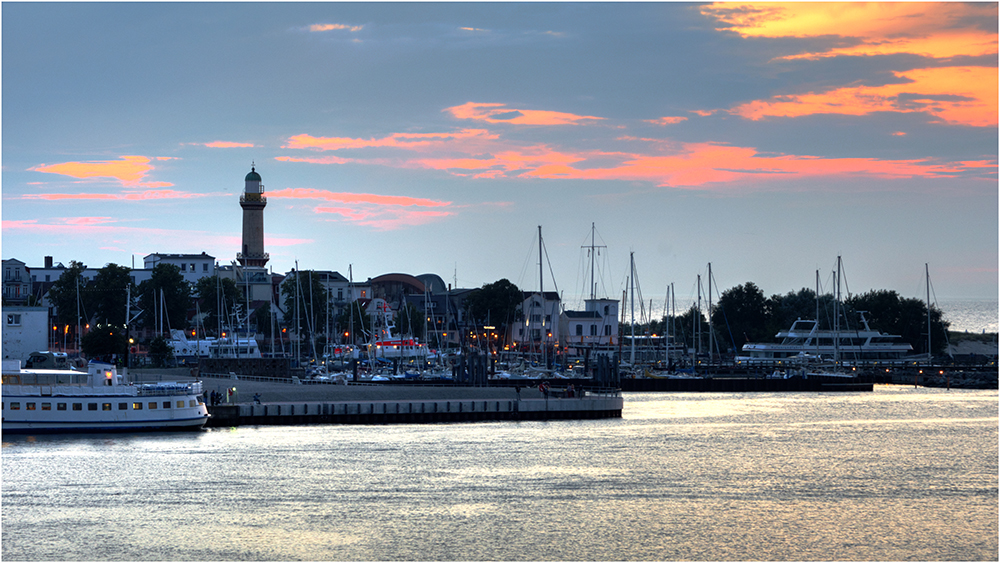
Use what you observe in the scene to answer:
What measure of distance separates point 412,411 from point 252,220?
337 feet

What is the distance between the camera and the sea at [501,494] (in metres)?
37.7

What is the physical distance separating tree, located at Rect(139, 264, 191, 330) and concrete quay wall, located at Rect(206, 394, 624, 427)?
7088cm

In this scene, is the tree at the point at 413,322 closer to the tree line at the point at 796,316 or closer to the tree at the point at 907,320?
the tree line at the point at 796,316

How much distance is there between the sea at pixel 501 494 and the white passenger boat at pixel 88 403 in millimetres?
1205

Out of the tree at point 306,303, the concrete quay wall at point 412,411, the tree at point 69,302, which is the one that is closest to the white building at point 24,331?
the tree at point 69,302

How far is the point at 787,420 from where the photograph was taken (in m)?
78.9

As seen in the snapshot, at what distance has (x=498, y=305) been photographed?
166125mm

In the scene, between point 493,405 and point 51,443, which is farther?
point 493,405

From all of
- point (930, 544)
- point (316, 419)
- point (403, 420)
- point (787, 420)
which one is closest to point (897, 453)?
point (787, 420)

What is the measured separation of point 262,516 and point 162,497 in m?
5.56

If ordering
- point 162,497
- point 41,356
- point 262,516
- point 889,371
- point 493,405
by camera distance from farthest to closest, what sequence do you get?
point 889,371, point 41,356, point 493,405, point 162,497, point 262,516

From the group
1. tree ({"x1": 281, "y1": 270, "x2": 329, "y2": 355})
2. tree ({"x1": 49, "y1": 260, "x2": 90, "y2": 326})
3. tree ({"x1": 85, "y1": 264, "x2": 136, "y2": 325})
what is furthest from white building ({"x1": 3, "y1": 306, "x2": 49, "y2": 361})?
tree ({"x1": 281, "y1": 270, "x2": 329, "y2": 355})

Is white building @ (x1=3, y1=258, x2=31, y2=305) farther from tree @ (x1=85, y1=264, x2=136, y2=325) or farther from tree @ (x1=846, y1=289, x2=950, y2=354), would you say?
tree @ (x1=846, y1=289, x2=950, y2=354)

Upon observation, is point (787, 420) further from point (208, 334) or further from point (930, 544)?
point (208, 334)
